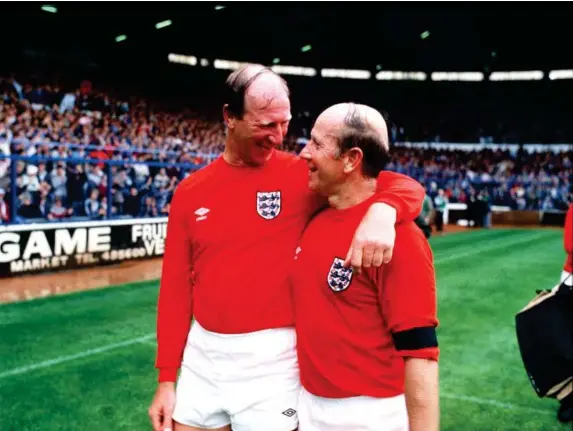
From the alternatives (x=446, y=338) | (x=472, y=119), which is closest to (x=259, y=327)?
(x=446, y=338)

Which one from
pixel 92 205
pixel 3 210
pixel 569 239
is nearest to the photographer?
pixel 569 239

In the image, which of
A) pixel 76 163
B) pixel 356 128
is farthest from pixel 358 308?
pixel 76 163

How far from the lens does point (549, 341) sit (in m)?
3.92

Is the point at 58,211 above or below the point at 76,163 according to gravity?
below

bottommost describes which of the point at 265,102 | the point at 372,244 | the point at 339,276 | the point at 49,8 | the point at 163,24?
the point at 339,276

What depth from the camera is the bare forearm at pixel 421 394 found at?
1.90m

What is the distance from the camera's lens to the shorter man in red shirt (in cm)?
192

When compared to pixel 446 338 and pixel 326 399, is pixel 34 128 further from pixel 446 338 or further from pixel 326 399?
pixel 326 399

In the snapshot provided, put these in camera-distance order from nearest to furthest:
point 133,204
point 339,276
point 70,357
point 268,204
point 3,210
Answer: point 339,276, point 268,204, point 70,357, point 3,210, point 133,204

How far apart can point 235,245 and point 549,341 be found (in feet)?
8.36

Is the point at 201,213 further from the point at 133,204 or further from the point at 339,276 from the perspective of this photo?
the point at 133,204

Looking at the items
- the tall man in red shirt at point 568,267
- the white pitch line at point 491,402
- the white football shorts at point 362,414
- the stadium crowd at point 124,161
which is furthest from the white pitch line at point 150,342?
the stadium crowd at point 124,161

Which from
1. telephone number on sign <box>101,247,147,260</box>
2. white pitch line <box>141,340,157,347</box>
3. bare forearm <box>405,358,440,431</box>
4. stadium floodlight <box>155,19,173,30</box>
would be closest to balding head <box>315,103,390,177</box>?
bare forearm <box>405,358,440,431</box>

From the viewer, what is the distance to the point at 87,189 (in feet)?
43.0
